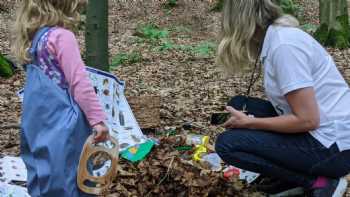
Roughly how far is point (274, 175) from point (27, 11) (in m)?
1.65

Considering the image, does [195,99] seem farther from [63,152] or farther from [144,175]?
[63,152]

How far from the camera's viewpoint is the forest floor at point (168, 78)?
3.48 m

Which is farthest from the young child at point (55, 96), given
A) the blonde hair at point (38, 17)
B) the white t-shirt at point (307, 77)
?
the white t-shirt at point (307, 77)

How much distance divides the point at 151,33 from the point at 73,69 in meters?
9.00

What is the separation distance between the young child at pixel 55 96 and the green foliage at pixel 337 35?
7.43 m

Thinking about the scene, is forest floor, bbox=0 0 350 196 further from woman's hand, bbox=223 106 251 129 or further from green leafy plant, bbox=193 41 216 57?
woman's hand, bbox=223 106 251 129

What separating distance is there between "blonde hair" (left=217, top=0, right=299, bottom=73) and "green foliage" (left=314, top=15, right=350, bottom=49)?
6.59 m

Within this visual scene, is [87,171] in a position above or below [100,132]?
below

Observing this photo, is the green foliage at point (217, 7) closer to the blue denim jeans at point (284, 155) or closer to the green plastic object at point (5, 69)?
the green plastic object at point (5, 69)

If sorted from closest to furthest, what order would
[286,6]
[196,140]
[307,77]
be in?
[307,77] < [196,140] < [286,6]

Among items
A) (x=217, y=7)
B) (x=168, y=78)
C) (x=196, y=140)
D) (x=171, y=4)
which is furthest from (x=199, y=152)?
(x=171, y=4)

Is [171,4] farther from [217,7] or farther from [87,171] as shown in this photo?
[87,171]

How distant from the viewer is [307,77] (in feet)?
9.64

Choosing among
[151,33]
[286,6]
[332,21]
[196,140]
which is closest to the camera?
[196,140]
